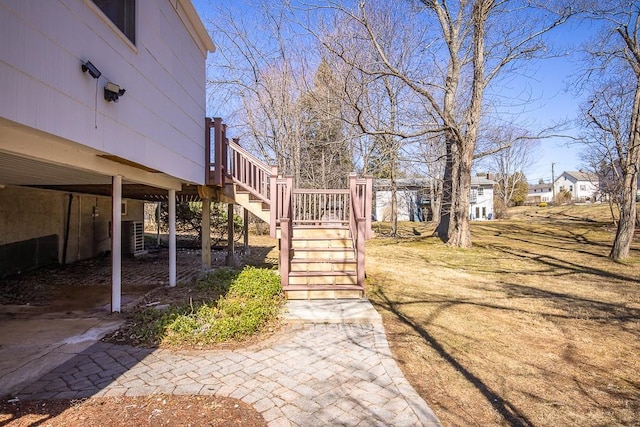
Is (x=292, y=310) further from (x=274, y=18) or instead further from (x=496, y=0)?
(x=274, y=18)

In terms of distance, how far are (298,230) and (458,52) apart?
29.2ft

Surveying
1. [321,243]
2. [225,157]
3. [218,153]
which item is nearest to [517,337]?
[321,243]

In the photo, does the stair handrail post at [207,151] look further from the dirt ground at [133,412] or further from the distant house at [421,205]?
the distant house at [421,205]

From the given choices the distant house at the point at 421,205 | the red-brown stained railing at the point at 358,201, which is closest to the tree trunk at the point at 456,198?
the red-brown stained railing at the point at 358,201

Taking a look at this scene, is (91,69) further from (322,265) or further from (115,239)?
(322,265)

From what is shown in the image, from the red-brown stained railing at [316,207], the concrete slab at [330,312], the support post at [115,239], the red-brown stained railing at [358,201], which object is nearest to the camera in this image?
the concrete slab at [330,312]

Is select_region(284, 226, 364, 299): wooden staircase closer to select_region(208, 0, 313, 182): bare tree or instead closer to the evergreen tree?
the evergreen tree

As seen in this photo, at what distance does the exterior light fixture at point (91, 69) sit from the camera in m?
2.87

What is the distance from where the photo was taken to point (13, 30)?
2150 millimetres

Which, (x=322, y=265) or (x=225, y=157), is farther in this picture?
(x=225, y=157)

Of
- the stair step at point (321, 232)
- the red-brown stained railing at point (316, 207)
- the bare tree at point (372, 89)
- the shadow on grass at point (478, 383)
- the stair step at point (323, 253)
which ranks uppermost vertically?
the bare tree at point (372, 89)

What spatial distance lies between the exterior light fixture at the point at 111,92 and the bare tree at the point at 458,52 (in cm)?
752

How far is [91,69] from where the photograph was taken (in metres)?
2.92

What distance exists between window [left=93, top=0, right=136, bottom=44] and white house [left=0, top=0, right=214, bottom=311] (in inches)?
0.4
